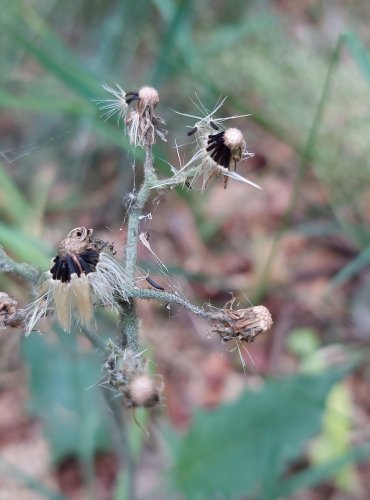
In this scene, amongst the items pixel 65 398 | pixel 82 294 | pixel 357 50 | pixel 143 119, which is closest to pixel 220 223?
pixel 65 398

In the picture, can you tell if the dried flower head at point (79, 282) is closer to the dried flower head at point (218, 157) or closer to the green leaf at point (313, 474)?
the dried flower head at point (218, 157)

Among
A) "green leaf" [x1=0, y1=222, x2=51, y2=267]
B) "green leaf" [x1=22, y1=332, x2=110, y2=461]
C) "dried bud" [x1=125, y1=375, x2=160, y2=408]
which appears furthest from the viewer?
"green leaf" [x1=22, y1=332, x2=110, y2=461]

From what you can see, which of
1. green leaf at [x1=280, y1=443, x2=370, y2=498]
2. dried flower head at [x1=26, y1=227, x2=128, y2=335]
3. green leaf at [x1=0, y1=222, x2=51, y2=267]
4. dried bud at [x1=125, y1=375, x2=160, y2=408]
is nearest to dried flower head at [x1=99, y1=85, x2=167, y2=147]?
Answer: dried flower head at [x1=26, y1=227, x2=128, y2=335]

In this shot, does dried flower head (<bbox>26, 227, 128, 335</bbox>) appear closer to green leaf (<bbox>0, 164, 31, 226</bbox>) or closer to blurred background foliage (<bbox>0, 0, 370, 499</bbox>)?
blurred background foliage (<bbox>0, 0, 370, 499</bbox>)

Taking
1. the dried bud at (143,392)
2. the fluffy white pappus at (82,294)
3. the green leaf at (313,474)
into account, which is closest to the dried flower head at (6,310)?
the fluffy white pappus at (82,294)

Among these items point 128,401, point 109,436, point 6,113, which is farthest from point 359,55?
point 6,113

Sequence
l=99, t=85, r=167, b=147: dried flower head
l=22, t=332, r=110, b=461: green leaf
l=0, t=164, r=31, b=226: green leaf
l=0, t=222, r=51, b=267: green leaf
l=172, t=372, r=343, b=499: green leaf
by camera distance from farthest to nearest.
A: 1. l=0, t=164, r=31, b=226: green leaf
2. l=22, t=332, r=110, b=461: green leaf
3. l=172, t=372, r=343, b=499: green leaf
4. l=0, t=222, r=51, b=267: green leaf
5. l=99, t=85, r=167, b=147: dried flower head
